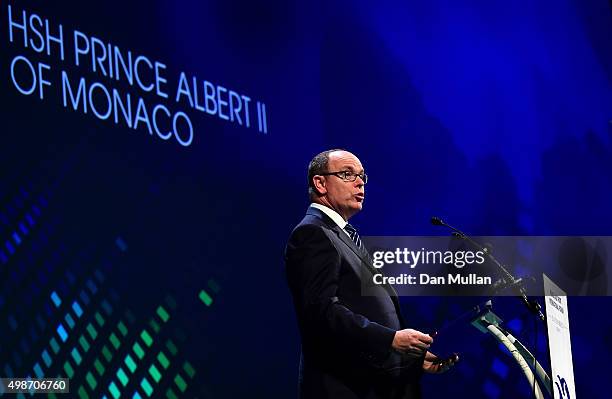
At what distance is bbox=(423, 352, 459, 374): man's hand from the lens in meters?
2.05

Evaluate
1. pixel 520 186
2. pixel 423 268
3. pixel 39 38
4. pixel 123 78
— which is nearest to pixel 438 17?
pixel 520 186

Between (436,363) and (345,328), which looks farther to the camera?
(436,363)

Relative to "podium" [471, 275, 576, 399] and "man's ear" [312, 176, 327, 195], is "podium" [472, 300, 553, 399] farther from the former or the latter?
"man's ear" [312, 176, 327, 195]

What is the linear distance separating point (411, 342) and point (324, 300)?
0.25 m

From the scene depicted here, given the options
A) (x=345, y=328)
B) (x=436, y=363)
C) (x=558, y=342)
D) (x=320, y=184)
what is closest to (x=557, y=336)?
(x=558, y=342)

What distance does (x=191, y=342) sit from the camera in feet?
11.8

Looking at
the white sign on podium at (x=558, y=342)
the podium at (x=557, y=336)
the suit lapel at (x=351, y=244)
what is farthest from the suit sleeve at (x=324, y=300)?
the white sign on podium at (x=558, y=342)

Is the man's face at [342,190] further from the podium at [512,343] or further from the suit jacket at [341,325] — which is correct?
the podium at [512,343]

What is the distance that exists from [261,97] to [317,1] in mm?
791

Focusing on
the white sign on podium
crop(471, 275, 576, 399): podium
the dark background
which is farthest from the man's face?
the dark background

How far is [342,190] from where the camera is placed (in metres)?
2.37

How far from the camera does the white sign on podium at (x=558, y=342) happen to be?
227 centimetres

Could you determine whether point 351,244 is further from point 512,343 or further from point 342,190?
point 512,343

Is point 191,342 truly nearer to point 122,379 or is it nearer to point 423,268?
point 122,379
